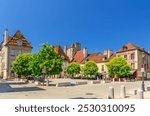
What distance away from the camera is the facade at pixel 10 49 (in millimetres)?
48906

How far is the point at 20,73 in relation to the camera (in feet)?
109

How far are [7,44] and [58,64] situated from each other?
27.5 m

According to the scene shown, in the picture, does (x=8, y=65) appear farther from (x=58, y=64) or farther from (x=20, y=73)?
(x=58, y=64)

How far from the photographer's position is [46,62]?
25484 mm

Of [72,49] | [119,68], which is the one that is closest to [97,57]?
[72,49]

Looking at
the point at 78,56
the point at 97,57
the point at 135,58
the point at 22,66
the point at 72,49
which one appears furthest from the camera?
the point at 72,49

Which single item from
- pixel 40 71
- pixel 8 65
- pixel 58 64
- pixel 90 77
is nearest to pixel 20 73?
pixel 40 71

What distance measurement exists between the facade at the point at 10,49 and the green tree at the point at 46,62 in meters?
24.2

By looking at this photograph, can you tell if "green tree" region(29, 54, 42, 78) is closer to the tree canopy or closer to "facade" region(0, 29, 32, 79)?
the tree canopy

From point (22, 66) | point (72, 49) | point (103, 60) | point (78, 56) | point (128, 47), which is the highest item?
point (72, 49)

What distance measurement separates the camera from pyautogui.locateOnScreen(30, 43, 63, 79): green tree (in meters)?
25.6

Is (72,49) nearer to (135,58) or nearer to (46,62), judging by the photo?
(135,58)

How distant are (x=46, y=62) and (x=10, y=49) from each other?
1083 inches

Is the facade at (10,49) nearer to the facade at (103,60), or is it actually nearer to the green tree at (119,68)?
the facade at (103,60)
